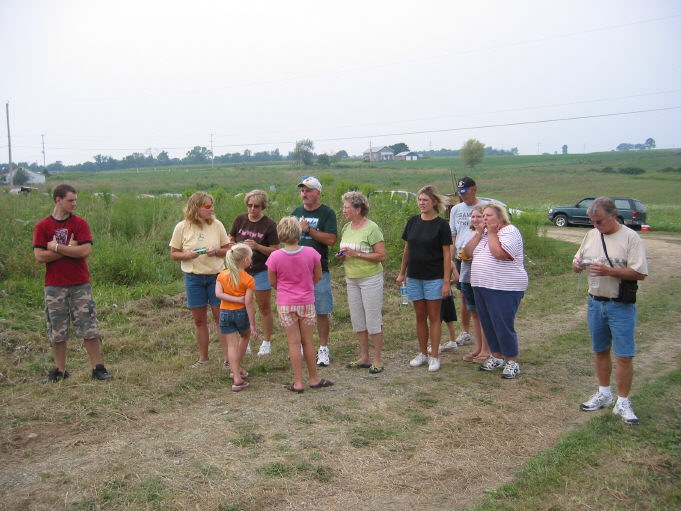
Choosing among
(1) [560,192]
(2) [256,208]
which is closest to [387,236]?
(2) [256,208]

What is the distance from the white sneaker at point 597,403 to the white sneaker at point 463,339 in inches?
90.9

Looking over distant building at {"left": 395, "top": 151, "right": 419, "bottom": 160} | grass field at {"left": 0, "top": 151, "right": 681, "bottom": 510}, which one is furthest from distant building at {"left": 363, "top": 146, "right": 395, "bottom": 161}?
grass field at {"left": 0, "top": 151, "right": 681, "bottom": 510}

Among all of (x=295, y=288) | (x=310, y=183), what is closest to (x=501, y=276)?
(x=295, y=288)

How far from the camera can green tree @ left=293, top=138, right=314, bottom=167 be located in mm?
68938

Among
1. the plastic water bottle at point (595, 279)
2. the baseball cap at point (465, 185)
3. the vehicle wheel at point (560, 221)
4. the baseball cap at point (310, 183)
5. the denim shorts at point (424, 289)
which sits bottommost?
the vehicle wheel at point (560, 221)

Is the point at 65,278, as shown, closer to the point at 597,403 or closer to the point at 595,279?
the point at 595,279

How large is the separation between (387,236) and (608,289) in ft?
26.8

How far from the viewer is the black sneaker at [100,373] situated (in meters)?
5.84

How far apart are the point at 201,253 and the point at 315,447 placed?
2522mm

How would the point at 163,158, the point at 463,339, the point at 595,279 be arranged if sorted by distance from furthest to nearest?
the point at 163,158 < the point at 463,339 < the point at 595,279

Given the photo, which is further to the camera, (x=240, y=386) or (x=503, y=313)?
(x=503, y=313)

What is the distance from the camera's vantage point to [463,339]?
24.3 ft

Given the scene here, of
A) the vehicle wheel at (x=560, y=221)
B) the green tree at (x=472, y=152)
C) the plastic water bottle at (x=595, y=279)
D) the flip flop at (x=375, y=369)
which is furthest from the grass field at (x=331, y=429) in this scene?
the green tree at (x=472, y=152)

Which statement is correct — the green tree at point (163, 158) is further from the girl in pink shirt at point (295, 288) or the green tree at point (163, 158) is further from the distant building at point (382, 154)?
the girl in pink shirt at point (295, 288)
